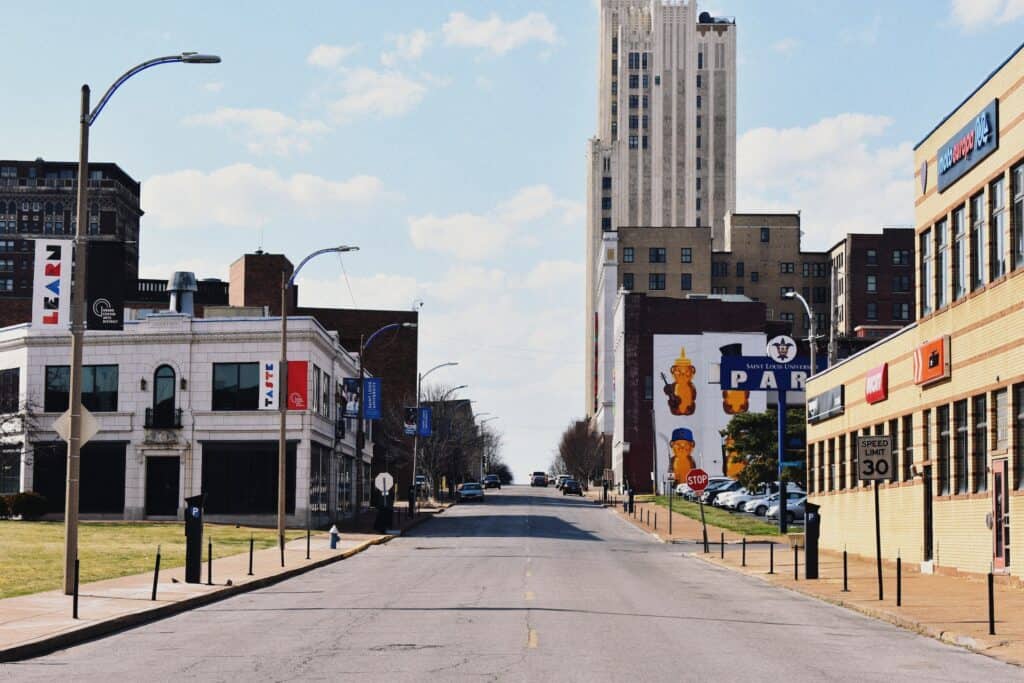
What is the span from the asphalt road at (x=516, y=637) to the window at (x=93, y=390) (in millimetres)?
33828

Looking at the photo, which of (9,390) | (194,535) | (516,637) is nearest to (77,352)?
(194,535)

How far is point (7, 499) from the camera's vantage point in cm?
6278

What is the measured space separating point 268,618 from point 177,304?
5409 cm

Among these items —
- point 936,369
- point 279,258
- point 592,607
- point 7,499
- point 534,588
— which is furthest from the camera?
point 279,258

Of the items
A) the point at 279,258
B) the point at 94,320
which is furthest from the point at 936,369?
the point at 279,258

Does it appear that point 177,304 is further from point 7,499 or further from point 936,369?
point 936,369

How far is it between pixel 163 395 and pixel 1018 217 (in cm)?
4448

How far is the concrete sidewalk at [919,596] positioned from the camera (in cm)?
1959

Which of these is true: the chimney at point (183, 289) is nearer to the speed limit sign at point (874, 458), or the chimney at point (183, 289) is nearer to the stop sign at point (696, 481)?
the stop sign at point (696, 481)

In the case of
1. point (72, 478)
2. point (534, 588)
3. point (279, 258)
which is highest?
point (279, 258)

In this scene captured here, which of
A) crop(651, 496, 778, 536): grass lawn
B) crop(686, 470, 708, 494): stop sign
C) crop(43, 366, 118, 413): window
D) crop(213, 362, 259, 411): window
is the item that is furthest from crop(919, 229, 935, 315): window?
crop(43, 366, 118, 413): window

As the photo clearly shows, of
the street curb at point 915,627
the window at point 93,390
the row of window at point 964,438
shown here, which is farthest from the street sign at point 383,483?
the street curb at point 915,627

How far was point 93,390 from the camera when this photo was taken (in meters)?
65.8

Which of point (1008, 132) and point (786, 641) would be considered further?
point (1008, 132)
